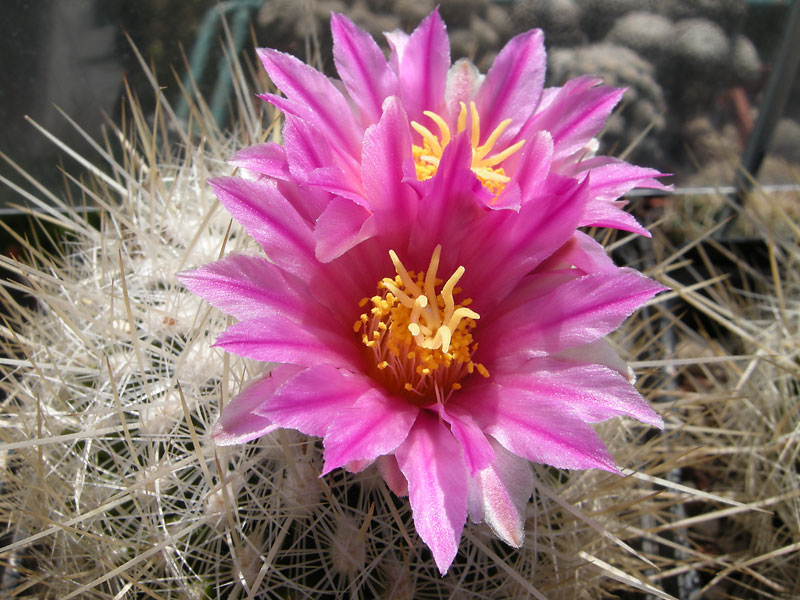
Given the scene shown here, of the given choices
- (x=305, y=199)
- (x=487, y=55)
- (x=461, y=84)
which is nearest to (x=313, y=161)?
(x=305, y=199)

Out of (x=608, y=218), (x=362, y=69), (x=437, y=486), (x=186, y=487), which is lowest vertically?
(x=186, y=487)

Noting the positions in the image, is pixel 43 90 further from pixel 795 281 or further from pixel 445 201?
pixel 795 281

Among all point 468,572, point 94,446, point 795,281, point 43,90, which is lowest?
point 795,281

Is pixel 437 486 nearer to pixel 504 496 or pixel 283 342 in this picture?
pixel 504 496

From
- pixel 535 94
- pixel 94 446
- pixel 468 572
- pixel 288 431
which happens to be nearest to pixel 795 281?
pixel 535 94

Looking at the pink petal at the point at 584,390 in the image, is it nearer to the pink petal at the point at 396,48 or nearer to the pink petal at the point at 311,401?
the pink petal at the point at 311,401

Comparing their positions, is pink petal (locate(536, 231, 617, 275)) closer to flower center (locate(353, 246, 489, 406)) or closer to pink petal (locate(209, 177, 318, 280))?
flower center (locate(353, 246, 489, 406))
